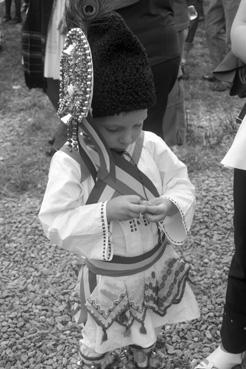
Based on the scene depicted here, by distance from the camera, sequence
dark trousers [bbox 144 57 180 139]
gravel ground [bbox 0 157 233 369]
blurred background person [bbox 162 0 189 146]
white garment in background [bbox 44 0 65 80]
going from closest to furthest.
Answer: gravel ground [bbox 0 157 233 369] → dark trousers [bbox 144 57 180 139] → blurred background person [bbox 162 0 189 146] → white garment in background [bbox 44 0 65 80]

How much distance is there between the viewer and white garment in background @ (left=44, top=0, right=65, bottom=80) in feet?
11.0

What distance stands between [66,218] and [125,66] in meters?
0.54

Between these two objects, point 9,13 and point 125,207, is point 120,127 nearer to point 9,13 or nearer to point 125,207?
point 125,207

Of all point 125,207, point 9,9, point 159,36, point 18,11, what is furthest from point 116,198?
point 9,9

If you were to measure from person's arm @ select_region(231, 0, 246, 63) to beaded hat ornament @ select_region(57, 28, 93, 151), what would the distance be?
0.54 m

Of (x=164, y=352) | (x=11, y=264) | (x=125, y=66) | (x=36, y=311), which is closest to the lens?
(x=125, y=66)

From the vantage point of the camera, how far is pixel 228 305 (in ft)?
7.48

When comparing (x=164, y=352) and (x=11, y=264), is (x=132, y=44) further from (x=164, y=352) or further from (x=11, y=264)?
(x=11, y=264)

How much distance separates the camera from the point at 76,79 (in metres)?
1.72

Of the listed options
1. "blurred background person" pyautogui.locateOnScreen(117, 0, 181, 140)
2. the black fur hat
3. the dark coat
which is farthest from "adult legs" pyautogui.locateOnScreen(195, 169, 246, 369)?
the dark coat

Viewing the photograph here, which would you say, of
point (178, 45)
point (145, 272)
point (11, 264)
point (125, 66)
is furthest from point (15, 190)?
point (125, 66)

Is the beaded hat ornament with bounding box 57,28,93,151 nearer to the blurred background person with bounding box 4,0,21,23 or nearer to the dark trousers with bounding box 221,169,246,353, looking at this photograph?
the dark trousers with bounding box 221,169,246,353

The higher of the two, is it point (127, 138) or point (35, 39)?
point (127, 138)

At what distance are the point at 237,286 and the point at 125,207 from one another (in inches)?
28.2
